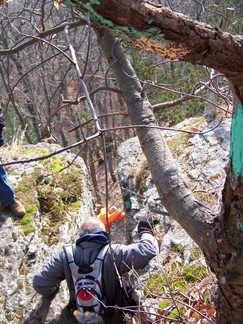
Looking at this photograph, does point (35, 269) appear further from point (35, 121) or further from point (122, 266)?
point (35, 121)

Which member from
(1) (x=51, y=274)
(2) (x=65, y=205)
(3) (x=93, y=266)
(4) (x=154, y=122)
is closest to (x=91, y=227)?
(3) (x=93, y=266)

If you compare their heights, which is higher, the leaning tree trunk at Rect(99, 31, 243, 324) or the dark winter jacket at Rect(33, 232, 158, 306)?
the leaning tree trunk at Rect(99, 31, 243, 324)

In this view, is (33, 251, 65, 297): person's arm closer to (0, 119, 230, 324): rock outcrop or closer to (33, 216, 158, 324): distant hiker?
(33, 216, 158, 324): distant hiker

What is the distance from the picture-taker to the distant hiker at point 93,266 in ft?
10.3

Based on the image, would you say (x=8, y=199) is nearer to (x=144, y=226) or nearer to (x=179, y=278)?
(x=144, y=226)

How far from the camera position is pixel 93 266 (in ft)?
10.3

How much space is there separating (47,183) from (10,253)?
4.64 ft

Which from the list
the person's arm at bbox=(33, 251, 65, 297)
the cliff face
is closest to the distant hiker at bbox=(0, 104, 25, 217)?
the cliff face

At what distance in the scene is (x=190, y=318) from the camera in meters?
2.52

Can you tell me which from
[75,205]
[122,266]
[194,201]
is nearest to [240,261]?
[194,201]

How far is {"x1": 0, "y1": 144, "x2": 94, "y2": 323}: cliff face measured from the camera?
12.4ft

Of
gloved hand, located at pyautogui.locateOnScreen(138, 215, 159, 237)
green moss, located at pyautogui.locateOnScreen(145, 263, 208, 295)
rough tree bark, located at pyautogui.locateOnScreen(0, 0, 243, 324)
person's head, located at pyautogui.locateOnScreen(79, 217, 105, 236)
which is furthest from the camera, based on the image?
gloved hand, located at pyautogui.locateOnScreen(138, 215, 159, 237)

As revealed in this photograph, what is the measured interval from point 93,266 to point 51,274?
49 cm

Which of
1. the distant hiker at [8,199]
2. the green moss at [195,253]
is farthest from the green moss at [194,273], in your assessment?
the distant hiker at [8,199]
